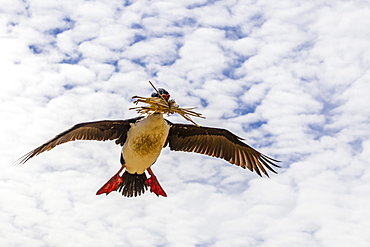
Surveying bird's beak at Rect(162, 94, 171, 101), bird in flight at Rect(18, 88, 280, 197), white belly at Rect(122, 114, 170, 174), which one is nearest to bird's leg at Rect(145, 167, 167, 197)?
bird in flight at Rect(18, 88, 280, 197)

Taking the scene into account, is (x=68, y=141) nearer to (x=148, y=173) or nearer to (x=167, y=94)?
(x=148, y=173)

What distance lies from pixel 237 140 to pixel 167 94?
378 cm

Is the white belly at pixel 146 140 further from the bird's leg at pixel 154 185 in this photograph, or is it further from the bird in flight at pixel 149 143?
the bird's leg at pixel 154 185

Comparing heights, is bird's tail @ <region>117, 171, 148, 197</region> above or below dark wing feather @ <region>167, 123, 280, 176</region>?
below

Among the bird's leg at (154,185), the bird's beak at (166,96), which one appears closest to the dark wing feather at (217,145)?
the bird's leg at (154,185)

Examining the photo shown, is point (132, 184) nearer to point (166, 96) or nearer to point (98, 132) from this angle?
point (98, 132)

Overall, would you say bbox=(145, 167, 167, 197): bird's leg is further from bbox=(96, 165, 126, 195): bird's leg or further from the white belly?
the white belly

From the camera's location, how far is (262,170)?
12.4 metres

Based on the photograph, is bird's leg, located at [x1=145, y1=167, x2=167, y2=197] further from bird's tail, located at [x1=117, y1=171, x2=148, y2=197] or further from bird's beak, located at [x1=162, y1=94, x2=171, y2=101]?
bird's beak, located at [x1=162, y1=94, x2=171, y2=101]

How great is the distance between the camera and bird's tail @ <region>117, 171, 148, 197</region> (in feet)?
39.2

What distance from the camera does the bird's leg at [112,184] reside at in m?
11.6

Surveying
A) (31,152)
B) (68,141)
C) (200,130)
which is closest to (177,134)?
(200,130)

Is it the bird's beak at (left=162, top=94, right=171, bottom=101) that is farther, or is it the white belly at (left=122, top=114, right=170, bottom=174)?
the white belly at (left=122, top=114, right=170, bottom=174)

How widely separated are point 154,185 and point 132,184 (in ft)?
1.72
